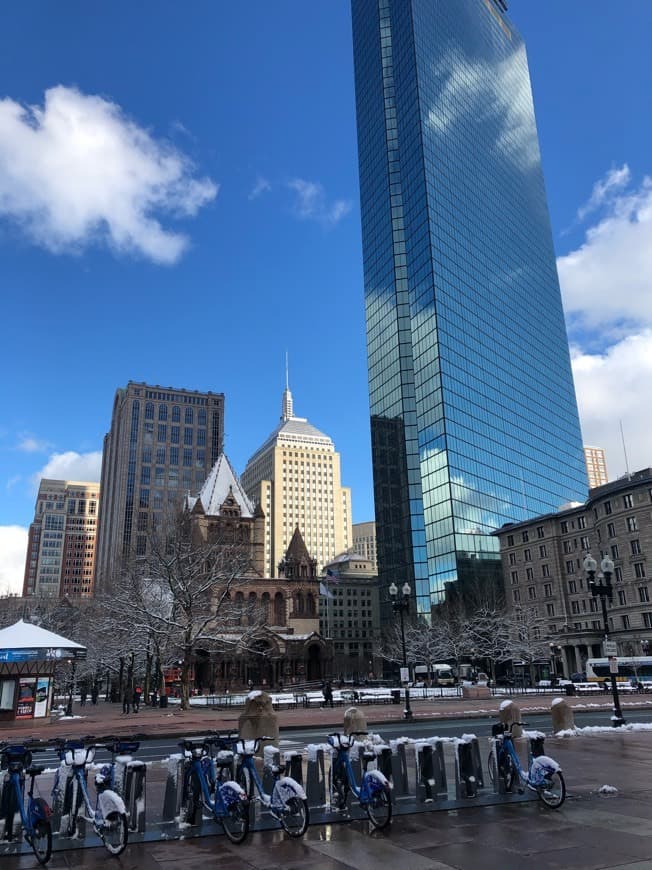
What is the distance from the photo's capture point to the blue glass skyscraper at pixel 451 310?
97.5 m

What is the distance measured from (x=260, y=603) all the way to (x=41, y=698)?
55.5 meters

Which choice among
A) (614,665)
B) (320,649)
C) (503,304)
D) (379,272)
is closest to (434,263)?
(379,272)

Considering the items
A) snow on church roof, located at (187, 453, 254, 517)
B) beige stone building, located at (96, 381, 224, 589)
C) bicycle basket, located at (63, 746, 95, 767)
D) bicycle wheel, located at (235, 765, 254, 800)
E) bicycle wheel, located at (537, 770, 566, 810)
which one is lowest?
bicycle wheel, located at (537, 770, 566, 810)

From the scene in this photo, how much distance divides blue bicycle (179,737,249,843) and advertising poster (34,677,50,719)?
97.5ft

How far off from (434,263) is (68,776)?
323ft

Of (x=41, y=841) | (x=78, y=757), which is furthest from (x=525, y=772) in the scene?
(x=41, y=841)

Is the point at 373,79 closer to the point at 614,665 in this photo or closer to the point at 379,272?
the point at 379,272

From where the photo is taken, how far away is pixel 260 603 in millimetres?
91500

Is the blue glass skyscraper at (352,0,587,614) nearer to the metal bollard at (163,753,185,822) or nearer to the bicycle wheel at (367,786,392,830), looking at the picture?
the bicycle wheel at (367,786,392,830)

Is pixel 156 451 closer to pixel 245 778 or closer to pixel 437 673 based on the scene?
pixel 437 673

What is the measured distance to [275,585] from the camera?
314ft

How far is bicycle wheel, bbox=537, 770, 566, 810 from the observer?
11.2m

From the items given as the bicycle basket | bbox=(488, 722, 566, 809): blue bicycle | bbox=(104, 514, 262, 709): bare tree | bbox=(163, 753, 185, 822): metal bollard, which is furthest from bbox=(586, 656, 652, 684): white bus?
the bicycle basket

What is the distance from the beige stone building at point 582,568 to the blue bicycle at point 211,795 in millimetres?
60506
